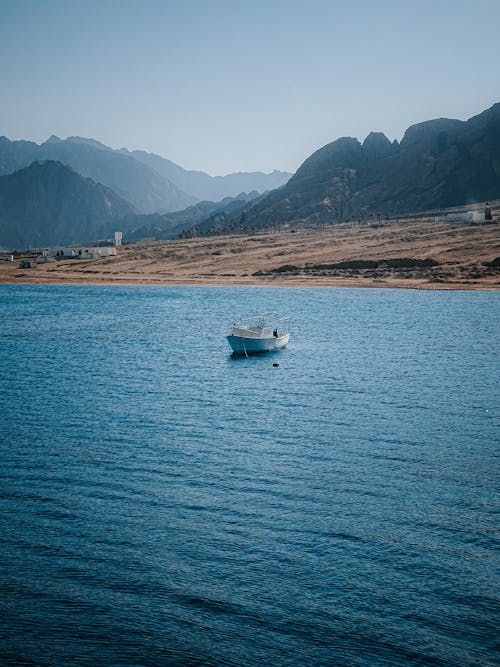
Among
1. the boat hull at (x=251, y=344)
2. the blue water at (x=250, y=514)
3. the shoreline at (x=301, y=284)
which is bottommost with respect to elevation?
the blue water at (x=250, y=514)

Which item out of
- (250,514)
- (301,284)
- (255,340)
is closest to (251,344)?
(255,340)

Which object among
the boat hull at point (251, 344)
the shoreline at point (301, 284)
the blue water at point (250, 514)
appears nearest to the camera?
the blue water at point (250, 514)

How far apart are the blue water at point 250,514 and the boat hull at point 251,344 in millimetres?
10004

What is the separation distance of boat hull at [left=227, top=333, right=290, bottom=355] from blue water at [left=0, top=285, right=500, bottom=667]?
394 inches

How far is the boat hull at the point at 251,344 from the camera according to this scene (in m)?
79.0

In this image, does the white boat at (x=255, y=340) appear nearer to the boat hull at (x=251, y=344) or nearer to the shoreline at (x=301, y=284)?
the boat hull at (x=251, y=344)

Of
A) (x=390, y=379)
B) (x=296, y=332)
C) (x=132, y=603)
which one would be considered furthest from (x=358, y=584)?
(x=296, y=332)

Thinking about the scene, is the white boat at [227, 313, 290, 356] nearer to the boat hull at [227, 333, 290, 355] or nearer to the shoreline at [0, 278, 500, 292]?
the boat hull at [227, 333, 290, 355]

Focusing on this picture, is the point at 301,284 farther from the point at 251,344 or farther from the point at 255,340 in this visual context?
the point at 251,344

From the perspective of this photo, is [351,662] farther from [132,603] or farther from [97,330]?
[97,330]

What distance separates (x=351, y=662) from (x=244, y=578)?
19.1 feet

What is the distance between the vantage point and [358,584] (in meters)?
24.8

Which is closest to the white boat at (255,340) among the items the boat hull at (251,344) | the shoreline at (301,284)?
the boat hull at (251,344)

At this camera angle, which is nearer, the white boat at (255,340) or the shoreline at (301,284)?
the white boat at (255,340)
